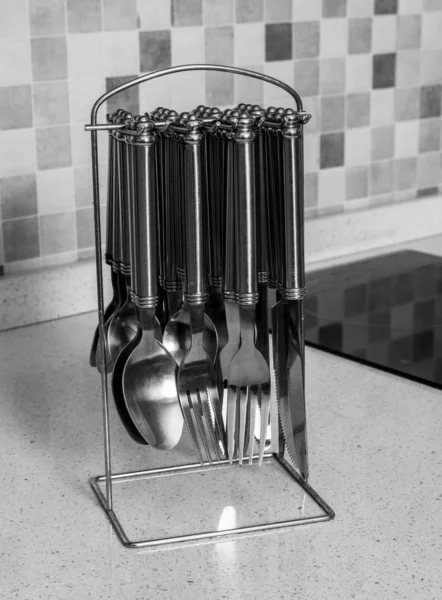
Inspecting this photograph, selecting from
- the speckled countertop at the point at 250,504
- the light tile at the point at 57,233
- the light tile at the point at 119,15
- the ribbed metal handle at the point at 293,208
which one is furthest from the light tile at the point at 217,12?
the ribbed metal handle at the point at 293,208

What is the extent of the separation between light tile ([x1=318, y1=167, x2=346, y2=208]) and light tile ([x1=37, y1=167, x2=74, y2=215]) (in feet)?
1.56

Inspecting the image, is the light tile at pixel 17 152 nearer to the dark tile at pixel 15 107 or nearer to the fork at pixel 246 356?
the dark tile at pixel 15 107

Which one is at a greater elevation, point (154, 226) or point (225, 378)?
point (154, 226)

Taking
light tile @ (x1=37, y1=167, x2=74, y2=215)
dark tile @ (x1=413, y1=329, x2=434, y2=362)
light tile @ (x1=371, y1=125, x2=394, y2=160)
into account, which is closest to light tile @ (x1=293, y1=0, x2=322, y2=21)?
light tile @ (x1=371, y1=125, x2=394, y2=160)

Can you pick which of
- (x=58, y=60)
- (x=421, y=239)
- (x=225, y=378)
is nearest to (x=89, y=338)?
(x=58, y=60)

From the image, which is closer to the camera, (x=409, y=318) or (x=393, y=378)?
(x=393, y=378)

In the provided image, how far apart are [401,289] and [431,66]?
0.51 metres

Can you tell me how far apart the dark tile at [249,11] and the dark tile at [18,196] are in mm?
418

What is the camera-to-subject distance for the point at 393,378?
1.17 m

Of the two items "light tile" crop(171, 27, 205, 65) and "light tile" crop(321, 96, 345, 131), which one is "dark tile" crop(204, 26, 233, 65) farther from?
"light tile" crop(321, 96, 345, 131)

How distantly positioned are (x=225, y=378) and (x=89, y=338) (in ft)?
1.59

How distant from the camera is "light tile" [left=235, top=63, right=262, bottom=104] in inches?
60.7

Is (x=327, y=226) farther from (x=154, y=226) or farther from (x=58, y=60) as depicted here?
(x=154, y=226)

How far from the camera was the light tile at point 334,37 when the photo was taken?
1627 mm
